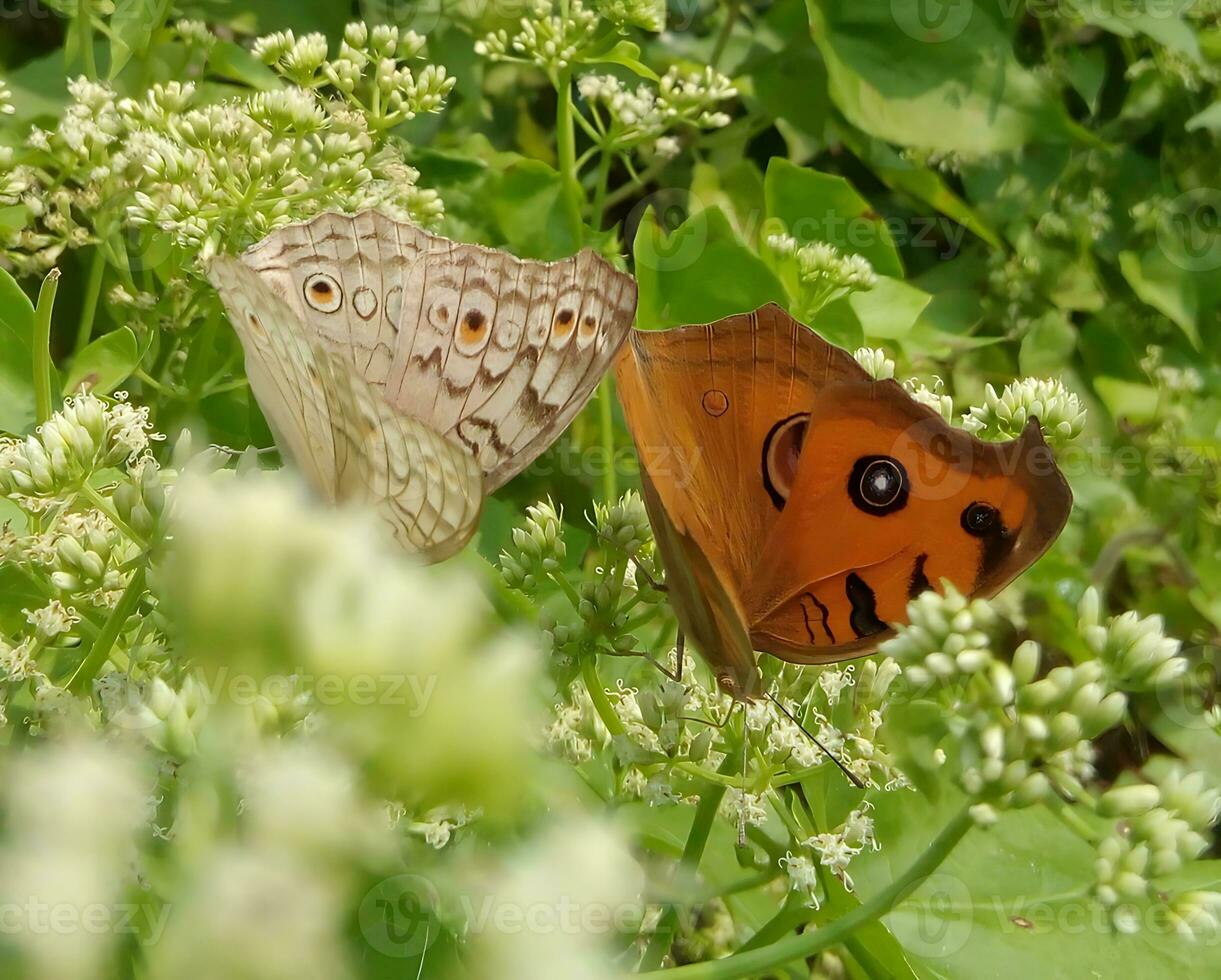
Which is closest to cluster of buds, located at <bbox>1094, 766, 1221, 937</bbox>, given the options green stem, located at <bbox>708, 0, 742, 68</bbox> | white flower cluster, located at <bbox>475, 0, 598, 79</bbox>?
white flower cluster, located at <bbox>475, 0, 598, 79</bbox>

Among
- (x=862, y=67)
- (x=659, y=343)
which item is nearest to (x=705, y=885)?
(x=659, y=343)

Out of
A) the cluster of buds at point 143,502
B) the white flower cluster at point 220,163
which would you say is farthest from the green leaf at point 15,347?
the cluster of buds at point 143,502

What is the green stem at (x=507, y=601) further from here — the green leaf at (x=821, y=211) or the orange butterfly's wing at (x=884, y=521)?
the green leaf at (x=821, y=211)

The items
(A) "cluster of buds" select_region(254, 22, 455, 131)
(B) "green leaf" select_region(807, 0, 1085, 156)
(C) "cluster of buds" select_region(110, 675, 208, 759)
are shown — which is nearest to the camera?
(C) "cluster of buds" select_region(110, 675, 208, 759)

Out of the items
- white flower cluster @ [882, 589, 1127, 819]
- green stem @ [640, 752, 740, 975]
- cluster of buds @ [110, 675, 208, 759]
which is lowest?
green stem @ [640, 752, 740, 975]

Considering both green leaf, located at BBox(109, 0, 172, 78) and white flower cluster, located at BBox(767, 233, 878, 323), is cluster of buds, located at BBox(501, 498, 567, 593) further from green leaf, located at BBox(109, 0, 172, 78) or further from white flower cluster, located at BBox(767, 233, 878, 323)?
green leaf, located at BBox(109, 0, 172, 78)

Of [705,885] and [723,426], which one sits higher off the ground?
[723,426]

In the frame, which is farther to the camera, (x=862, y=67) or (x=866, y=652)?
(x=862, y=67)

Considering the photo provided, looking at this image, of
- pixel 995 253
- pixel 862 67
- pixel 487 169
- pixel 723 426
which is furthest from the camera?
pixel 995 253

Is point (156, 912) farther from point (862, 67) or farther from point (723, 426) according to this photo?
point (862, 67)
